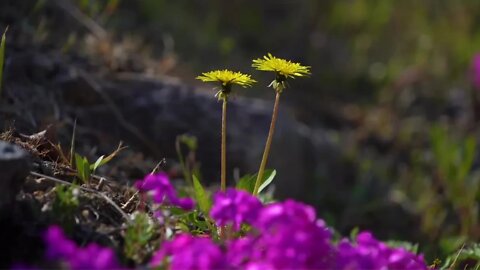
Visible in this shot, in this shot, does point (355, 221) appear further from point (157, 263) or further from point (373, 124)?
point (157, 263)

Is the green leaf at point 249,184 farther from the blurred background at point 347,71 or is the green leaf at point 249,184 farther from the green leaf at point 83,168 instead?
the blurred background at point 347,71

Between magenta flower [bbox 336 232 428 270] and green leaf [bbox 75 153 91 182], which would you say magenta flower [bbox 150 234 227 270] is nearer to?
magenta flower [bbox 336 232 428 270]

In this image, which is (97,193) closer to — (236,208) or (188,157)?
(236,208)

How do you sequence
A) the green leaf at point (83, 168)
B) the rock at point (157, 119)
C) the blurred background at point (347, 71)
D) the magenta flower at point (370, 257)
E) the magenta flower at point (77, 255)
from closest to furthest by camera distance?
the magenta flower at point (77, 255) < the magenta flower at point (370, 257) < the green leaf at point (83, 168) < the rock at point (157, 119) < the blurred background at point (347, 71)

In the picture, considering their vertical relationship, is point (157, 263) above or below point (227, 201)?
below

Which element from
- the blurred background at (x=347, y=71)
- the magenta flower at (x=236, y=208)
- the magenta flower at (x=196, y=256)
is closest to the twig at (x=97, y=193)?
the magenta flower at (x=236, y=208)

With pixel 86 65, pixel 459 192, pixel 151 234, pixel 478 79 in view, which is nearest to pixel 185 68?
pixel 86 65

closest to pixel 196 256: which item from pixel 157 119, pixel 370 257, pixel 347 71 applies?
pixel 370 257

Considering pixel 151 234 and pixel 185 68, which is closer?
pixel 151 234
